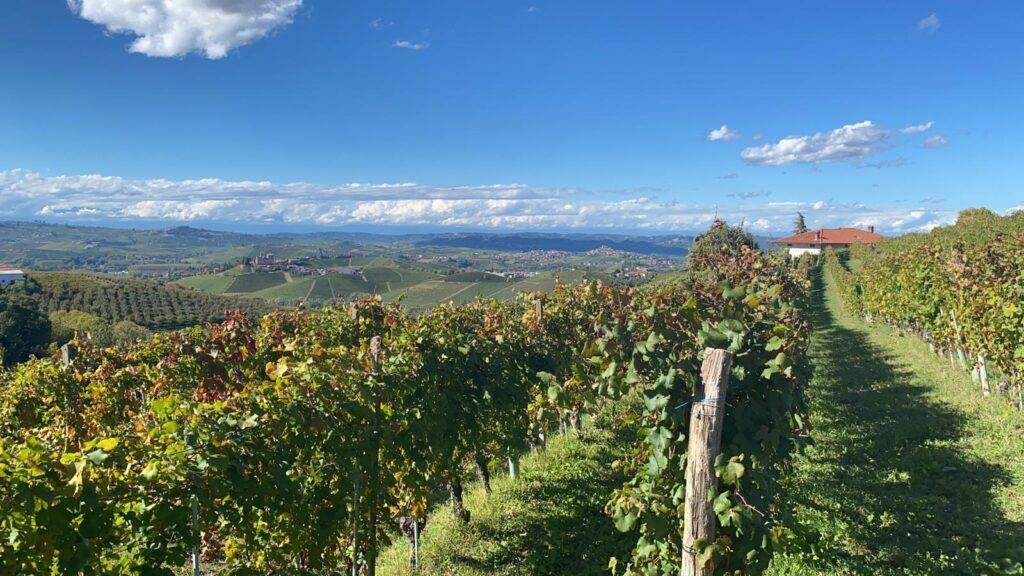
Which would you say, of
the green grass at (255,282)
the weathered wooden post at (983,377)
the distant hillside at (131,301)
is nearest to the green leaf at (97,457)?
the weathered wooden post at (983,377)

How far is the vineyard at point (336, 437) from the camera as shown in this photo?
10.1ft

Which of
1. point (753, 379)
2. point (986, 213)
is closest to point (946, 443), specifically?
point (753, 379)

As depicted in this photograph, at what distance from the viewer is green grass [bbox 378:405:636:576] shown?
259 inches

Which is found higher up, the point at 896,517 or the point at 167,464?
the point at 167,464

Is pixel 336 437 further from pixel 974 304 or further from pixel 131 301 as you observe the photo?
pixel 131 301

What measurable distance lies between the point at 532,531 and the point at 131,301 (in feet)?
284

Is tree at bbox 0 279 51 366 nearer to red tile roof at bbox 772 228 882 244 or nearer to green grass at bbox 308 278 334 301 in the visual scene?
green grass at bbox 308 278 334 301

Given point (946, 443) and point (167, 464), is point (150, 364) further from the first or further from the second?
point (946, 443)

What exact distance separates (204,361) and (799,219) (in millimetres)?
131752

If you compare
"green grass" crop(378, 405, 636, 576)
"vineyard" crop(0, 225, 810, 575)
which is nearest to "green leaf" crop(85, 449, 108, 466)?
"vineyard" crop(0, 225, 810, 575)

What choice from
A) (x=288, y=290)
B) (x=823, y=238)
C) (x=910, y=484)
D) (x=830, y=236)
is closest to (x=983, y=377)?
(x=910, y=484)

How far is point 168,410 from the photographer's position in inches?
156

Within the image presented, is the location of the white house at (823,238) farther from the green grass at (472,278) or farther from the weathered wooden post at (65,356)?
the weathered wooden post at (65,356)

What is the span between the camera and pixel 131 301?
251 ft
